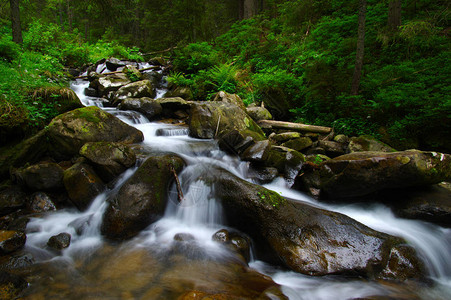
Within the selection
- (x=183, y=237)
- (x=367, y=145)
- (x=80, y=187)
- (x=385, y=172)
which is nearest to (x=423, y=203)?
(x=385, y=172)

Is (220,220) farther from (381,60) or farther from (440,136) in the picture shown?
(381,60)

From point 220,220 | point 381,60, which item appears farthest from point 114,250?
point 381,60

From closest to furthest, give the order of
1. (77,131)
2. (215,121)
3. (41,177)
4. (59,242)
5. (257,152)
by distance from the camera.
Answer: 1. (59,242)
2. (41,177)
3. (77,131)
4. (257,152)
5. (215,121)

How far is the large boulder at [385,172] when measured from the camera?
3.61 m

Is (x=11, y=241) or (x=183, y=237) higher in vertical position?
(x=11, y=241)

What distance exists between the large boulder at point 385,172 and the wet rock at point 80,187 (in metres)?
4.59

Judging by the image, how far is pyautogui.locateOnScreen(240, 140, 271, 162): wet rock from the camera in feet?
16.6

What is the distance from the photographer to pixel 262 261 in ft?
10.5

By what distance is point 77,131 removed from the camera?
494cm

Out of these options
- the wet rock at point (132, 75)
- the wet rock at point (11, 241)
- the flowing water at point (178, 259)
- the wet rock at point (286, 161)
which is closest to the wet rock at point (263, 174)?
the wet rock at point (286, 161)

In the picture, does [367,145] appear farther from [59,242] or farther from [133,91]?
[133,91]

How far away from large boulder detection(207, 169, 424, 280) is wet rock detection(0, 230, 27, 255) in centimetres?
316

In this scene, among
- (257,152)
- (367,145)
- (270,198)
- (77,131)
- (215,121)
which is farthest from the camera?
(215,121)

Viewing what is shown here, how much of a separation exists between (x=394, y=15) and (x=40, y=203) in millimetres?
11737
